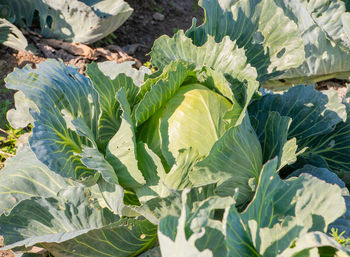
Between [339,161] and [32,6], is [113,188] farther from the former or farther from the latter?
[32,6]

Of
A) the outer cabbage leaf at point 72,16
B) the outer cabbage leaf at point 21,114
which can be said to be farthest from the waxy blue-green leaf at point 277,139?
the outer cabbage leaf at point 72,16

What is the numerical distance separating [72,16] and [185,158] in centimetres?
232

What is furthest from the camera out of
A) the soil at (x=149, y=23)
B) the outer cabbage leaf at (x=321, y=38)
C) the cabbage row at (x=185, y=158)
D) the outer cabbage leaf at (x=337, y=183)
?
the soil at (x=149, y=23)

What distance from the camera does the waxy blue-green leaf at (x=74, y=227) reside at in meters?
1.77

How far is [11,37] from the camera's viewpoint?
334cm

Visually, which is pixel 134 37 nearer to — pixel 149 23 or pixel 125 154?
pixel 149 23

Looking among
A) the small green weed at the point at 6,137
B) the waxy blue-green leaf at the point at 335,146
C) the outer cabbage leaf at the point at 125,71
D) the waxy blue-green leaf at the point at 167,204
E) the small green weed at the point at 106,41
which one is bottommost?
the small green weed at the point at 6,137

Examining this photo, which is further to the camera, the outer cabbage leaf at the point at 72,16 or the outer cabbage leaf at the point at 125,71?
the outer cabbage leaf at the point at 72,16

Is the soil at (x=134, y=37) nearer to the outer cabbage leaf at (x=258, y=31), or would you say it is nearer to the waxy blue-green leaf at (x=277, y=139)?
the outer cabbage leaf at (x=258, y=31)

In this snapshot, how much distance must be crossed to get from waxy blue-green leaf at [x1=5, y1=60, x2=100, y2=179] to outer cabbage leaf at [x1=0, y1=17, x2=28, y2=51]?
1.38 metres

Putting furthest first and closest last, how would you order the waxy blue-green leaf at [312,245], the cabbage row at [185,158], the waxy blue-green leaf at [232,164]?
1. the waxy blue-green leaf at [232,164]
2. the cabbage row at [185,158]
3. the waxy blue-green leaf at [312,245]

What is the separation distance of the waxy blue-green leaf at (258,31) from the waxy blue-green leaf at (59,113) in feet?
2.25

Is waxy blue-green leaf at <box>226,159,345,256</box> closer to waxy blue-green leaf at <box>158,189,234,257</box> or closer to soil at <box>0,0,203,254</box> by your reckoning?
waxy blue-green leaf at <box>158,189,234,257</box>

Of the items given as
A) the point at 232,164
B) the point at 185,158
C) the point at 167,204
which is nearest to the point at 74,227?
the point at 167,204
